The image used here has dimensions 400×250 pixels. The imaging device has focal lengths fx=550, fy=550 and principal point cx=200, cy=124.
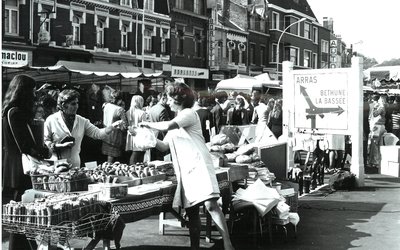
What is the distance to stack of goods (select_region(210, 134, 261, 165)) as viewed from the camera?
768 cm

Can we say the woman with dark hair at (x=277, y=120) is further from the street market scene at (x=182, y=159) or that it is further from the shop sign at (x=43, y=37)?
the shop sign at (x=43, y=37)

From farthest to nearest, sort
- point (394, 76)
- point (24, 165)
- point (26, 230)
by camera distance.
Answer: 1. point (394, 76)
2. point (24, 165)
3. point (26, 230)

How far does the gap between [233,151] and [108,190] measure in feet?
12.5

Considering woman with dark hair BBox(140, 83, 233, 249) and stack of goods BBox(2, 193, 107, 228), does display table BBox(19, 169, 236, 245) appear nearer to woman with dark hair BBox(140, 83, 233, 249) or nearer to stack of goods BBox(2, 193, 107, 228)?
woman with dark hair BBox(140, 83, 233, 249)

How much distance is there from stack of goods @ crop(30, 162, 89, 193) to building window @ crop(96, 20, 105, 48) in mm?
22613

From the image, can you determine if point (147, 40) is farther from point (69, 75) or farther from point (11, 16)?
point (69, 75)

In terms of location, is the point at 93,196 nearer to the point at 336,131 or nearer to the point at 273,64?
the point at 336,131

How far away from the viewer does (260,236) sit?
6.96 m

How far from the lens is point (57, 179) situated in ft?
16.0

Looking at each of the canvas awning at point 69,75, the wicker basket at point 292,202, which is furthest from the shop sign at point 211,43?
the wicker basket at point 292,202

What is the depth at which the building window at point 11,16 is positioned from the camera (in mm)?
21484

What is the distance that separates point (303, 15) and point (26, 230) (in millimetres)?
45854

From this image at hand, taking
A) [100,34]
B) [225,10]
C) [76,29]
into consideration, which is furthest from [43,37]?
[225,10]

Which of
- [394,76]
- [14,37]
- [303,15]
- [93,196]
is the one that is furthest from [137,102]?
[303,15]
